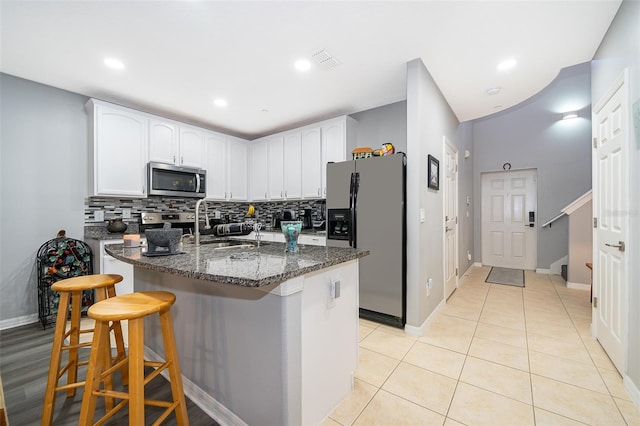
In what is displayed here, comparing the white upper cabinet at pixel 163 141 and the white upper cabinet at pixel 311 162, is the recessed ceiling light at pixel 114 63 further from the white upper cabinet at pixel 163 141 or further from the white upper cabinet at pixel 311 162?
the white upper cabinet at pixel 311 162

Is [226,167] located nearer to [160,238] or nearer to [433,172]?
[160,238]

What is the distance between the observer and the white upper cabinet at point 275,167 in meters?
4.36

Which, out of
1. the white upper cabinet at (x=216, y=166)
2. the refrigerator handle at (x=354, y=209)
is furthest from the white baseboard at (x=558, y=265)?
the white upper cabinet at (x=216, y=166)

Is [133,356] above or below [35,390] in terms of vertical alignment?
above

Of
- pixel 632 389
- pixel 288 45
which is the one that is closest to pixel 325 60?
pixel 288 45

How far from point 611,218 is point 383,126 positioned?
2454mm

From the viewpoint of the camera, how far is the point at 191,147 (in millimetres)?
3896

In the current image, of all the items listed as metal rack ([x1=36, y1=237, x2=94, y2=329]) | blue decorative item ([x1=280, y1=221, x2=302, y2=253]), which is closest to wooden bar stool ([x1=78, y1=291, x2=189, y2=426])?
blue decorative item ([x1=280, y1=221, x2=302, y2=253])

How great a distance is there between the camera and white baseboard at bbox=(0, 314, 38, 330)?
8.68ft

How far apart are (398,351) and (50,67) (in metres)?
4.15

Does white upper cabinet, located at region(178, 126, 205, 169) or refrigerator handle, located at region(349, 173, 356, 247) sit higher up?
white upper cabinet, located at region(178, 126, 205, 169)

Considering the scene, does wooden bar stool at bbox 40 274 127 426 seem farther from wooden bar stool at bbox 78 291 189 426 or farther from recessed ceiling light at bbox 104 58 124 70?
recessed ceiling light at bbox 104 58 124 70

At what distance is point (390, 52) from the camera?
2.33 metres

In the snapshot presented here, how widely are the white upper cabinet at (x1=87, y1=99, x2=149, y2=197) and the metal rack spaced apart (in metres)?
0.66
